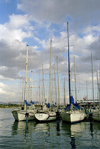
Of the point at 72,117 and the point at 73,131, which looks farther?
the point at 72,117

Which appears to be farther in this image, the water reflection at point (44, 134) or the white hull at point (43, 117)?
the white hull at point (43, 117)

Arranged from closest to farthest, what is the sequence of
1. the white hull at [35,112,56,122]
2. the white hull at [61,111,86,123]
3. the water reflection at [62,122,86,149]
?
1. the water reflection at [62,122,86,149]
2. the white hull at [61,111,86,123]
3. the white hull at [35,112,56,122]

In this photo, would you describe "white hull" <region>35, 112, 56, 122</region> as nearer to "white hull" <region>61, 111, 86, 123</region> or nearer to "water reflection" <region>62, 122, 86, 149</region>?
"white hull" <region>61, 111, 86, 123</region>

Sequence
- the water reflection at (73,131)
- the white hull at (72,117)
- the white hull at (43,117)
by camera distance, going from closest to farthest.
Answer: the water reflection at (73,131) < the white hull at (72,117) < the white hull at (43,117)

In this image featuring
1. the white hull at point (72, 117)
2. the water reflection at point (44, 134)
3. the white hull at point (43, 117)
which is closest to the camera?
the water reflection at point (44, 134)

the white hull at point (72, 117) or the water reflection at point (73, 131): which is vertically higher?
the white hull at point (72, 117)

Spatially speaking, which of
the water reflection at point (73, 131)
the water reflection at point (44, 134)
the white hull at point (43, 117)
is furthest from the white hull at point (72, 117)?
the water reflection at point (44, 134)

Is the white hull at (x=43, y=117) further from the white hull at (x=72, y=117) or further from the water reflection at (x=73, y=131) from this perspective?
the water reflection at (x=73, y=131)

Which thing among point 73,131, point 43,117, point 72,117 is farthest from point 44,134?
point 43,117

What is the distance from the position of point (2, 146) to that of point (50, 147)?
14.0 feet

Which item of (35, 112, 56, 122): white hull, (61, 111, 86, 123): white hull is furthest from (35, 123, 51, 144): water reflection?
(35, 112, 56, 122): white hull

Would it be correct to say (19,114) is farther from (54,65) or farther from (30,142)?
(54,65)

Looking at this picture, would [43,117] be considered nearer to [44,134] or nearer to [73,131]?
[73,131]

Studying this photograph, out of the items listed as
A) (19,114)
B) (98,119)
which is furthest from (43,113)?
(98,119)
